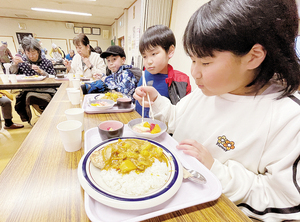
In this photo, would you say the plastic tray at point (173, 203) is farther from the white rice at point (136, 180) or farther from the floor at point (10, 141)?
the floor at point (10, 141)

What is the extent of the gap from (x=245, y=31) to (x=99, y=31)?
12651 mm

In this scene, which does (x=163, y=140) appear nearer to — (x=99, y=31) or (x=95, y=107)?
(x=95, y=107)

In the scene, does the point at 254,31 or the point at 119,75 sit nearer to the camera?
the point at 254,31

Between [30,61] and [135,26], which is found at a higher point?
[135,26]

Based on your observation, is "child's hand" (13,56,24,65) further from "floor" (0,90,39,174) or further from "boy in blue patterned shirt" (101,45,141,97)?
"boy in blue patterned shirt" (101,45,141,97)

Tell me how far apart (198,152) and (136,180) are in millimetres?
371

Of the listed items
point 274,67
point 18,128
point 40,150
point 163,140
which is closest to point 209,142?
point 163,140

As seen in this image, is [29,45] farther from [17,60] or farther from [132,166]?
[132,166]

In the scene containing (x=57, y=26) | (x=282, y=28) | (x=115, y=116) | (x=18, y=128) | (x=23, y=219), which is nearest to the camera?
(x=23, y=219)

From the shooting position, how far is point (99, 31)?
→ 36.2 feet

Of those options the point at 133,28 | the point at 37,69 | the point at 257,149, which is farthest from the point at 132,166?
the point at 133,28

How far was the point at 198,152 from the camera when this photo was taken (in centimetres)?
77

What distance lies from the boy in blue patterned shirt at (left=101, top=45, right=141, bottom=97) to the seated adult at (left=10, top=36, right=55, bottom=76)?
7.24 ft

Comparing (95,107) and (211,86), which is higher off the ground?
(211,86)
